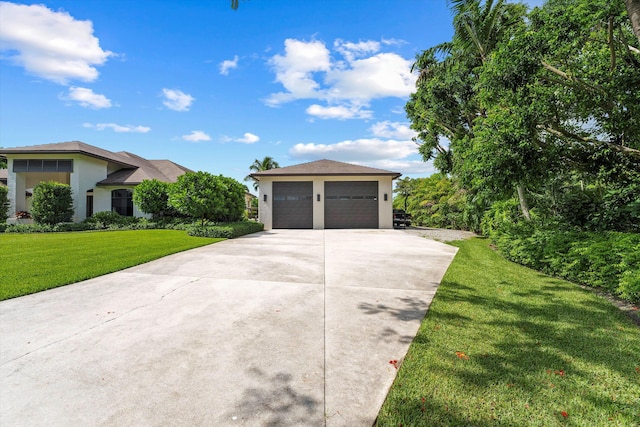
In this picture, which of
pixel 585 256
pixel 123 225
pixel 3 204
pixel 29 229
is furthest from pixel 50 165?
pixel 585 256

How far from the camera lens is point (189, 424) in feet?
6.04

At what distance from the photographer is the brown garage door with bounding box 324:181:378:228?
→ 1909 centimetres

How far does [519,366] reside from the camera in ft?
8.35

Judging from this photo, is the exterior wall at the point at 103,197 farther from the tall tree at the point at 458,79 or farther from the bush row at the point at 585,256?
the bush row at the point at 585,256

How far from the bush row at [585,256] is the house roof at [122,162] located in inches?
744

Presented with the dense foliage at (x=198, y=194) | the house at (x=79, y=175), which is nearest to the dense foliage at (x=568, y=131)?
the dense foliage at (x=198, y=194)

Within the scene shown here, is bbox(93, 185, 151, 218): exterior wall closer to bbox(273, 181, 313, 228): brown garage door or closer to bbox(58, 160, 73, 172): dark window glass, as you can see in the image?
bbox(58, 160, 73, 172): dark window glass

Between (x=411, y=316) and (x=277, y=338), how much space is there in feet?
6.23

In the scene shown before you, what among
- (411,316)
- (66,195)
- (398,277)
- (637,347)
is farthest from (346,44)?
(66,195)

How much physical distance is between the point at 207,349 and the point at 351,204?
16.8 meters

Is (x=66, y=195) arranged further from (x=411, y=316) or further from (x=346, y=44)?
(x=411, y=316)

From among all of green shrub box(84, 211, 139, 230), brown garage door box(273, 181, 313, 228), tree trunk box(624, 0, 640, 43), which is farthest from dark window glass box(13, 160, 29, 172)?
tree trunk box(624, 0, 640, 43)

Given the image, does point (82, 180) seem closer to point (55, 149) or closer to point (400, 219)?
point (55, 149)

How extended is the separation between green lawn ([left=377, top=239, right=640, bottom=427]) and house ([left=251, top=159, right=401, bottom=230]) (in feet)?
47.8
